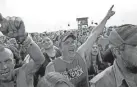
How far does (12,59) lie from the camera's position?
11.0 ft

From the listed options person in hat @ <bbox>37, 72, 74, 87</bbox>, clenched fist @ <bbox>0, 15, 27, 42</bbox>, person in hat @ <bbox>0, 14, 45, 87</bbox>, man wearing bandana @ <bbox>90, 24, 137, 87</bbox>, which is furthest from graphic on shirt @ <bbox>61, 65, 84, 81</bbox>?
person in hat @ <bbox>37, 72, 74, 87</bbox>

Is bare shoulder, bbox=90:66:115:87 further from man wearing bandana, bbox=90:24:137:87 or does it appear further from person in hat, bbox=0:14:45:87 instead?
person in hat, bbox=0:14:45:87

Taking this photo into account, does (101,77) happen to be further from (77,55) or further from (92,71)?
(92,71)

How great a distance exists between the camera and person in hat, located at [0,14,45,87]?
3.29 meters

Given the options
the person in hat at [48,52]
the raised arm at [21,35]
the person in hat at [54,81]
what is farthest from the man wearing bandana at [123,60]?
the person in hat at [48,52]

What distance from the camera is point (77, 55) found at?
393 centimetres

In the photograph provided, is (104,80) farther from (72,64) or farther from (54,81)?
(72,64)

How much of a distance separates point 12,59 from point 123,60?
1498 millimetres

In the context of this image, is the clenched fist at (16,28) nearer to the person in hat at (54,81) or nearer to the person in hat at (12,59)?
the person in hat at (12,59)

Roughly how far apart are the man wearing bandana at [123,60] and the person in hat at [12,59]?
4.04 ft

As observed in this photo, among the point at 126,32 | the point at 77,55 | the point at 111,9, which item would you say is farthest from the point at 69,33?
the point at 126,32

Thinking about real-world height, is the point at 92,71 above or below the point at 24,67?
below

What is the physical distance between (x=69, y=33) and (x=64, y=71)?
1.80 feet

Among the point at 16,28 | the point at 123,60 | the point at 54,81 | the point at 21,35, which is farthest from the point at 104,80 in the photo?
the point at 16,28
